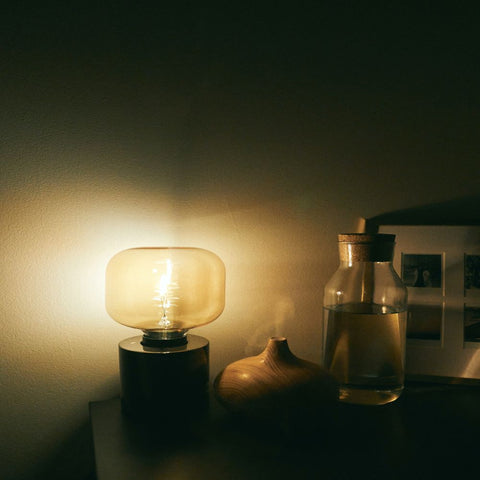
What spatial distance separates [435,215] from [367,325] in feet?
0.96

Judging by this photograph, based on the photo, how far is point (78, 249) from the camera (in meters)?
0.87

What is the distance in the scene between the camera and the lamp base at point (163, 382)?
74cm

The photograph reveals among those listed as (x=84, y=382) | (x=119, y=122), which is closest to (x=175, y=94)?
(x=119, y=122)

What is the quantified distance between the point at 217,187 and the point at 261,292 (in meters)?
0.23

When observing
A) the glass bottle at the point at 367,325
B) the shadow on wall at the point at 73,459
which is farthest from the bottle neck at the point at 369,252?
the shadow on wall at the point at 73,459

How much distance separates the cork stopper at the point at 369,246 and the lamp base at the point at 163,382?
0.32 metres

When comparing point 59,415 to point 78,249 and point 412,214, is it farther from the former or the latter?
point 412,214

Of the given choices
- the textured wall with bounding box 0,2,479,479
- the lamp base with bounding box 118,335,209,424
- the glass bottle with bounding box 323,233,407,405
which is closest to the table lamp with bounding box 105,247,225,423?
the lamp base with bounding box 118,335,209,424

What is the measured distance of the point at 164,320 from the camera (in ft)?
2.64

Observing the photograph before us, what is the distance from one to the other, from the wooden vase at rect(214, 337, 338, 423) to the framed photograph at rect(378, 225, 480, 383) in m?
0.28

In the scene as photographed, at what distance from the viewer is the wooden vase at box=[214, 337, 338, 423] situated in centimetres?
68

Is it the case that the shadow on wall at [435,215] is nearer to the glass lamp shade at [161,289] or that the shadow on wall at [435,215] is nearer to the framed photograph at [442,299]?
the framed photograph at [442,299]

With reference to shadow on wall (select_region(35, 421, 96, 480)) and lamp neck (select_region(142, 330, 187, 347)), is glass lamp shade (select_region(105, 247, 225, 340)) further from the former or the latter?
shadow on wall (select_region(35, 421, 96, 480))

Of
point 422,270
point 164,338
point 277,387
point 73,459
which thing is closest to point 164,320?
point 164,338
